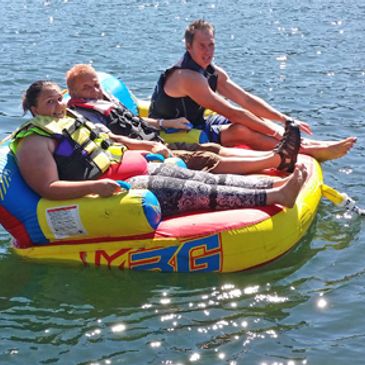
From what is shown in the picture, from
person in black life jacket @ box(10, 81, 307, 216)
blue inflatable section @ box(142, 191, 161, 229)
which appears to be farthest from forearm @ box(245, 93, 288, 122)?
blue inflatable section @ box(142, 191, 161, 229)

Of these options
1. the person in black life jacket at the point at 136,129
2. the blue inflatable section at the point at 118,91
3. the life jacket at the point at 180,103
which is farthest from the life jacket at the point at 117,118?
the blue inflatable section at the point at 118,91

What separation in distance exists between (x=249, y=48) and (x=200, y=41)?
609 centimetres

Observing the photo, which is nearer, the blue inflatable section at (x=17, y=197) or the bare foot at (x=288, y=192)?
the blue inflatable section at (x=17, y=197)

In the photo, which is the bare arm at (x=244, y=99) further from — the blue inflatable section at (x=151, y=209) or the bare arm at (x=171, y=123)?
the blue inflatable section at (x=151, y=209)

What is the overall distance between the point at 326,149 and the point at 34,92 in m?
2.54

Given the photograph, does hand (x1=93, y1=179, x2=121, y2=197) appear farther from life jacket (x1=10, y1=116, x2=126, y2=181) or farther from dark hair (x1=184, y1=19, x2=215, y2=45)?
dark hair (x1=184, y1=19, x2=215, y2=45)

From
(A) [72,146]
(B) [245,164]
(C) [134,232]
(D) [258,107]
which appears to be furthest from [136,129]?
(D) [258,107]

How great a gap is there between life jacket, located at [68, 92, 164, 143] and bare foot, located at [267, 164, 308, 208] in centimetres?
124

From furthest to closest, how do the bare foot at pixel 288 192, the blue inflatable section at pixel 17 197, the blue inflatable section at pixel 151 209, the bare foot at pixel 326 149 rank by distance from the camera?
the bare foot at pixel 326 149 < the bare foot at pixel 288 192 < the blue inflatable section at pixel 17 197 < the blue inflatable section at pixel 151 209

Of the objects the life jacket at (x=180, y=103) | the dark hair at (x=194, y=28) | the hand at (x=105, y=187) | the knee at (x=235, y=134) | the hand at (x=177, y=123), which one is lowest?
the knee at (x=235, y=134)

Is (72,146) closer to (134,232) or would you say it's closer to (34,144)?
(34,144)

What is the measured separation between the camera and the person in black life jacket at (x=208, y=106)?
6.63 meters

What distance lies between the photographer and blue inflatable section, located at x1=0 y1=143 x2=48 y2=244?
5.36 metres

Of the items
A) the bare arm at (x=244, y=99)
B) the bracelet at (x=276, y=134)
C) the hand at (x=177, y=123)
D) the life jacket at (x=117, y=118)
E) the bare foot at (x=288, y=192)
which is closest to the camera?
the bare foot at (x=288, y=192)
